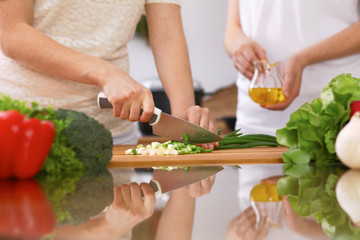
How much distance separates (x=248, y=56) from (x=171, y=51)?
35 centimetres

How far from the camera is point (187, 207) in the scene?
0.81 meters

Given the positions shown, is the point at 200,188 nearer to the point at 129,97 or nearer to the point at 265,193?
the point at 265,193

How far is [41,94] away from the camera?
1663 mm

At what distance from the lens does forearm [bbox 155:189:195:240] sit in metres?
0.63

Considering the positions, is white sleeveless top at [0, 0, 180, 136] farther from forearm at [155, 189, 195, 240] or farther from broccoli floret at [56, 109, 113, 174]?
forearm at [155, 189, 195, 240]

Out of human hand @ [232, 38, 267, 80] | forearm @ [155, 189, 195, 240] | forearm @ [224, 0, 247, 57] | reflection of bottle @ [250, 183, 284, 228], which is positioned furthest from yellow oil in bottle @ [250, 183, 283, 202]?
forearm @ [224, 0, 247, 57]

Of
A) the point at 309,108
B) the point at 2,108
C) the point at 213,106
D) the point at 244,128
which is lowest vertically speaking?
the point at 213,106

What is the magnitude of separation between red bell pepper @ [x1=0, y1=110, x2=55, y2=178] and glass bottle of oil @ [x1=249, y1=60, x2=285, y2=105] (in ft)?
3.36

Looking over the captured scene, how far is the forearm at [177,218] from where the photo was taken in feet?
2.05

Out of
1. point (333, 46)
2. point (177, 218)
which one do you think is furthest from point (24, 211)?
point (333, 46)

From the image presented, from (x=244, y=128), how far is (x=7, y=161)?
1428 millimetres

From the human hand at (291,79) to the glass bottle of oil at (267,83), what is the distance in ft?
0.11

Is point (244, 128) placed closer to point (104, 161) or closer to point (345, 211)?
point (104, 161)

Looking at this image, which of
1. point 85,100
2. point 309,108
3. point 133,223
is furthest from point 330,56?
point 133,223
